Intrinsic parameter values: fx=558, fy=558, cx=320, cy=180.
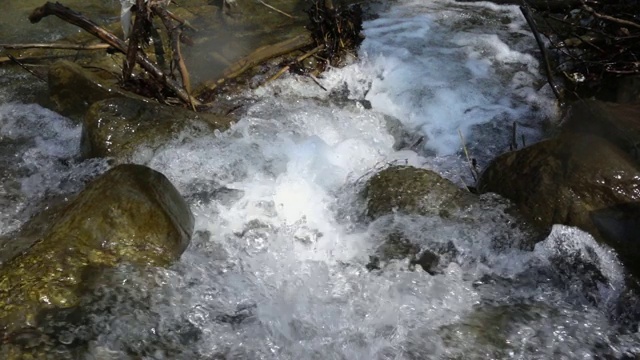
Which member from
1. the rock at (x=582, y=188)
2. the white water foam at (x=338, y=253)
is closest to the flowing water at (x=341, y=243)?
the white water foam at (x=338, y=253)

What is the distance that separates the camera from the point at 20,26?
22.3ft

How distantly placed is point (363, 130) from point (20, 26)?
4.56 meters

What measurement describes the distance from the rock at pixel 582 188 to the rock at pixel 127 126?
2.56 m

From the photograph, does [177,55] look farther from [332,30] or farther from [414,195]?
[414,195]

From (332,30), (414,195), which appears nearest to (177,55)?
(332,30)

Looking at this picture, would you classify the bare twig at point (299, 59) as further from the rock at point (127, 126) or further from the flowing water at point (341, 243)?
the rock at point (127, 126)

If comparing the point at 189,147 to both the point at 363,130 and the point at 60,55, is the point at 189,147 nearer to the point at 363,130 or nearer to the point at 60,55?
the point at 363,130

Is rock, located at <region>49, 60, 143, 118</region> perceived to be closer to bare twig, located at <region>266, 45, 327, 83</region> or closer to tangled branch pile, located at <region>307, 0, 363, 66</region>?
bare twig, located at <region>266, 45, 327, 83</region>

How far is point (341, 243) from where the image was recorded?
385 cm

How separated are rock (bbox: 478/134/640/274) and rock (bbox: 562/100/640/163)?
0.07 m

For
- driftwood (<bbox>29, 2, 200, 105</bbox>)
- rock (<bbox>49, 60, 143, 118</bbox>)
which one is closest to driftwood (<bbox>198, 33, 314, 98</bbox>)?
→ driftwood (<bbox>29, 2, 200, 105</bbox>)

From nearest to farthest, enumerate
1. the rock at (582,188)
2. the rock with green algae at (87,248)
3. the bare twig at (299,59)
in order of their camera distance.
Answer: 1. the rock with green algae at (87,248)
2. the rock at (582,188)
3. the bare twig at (299,59)

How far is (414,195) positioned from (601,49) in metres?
2.74

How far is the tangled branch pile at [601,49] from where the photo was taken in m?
4.98
